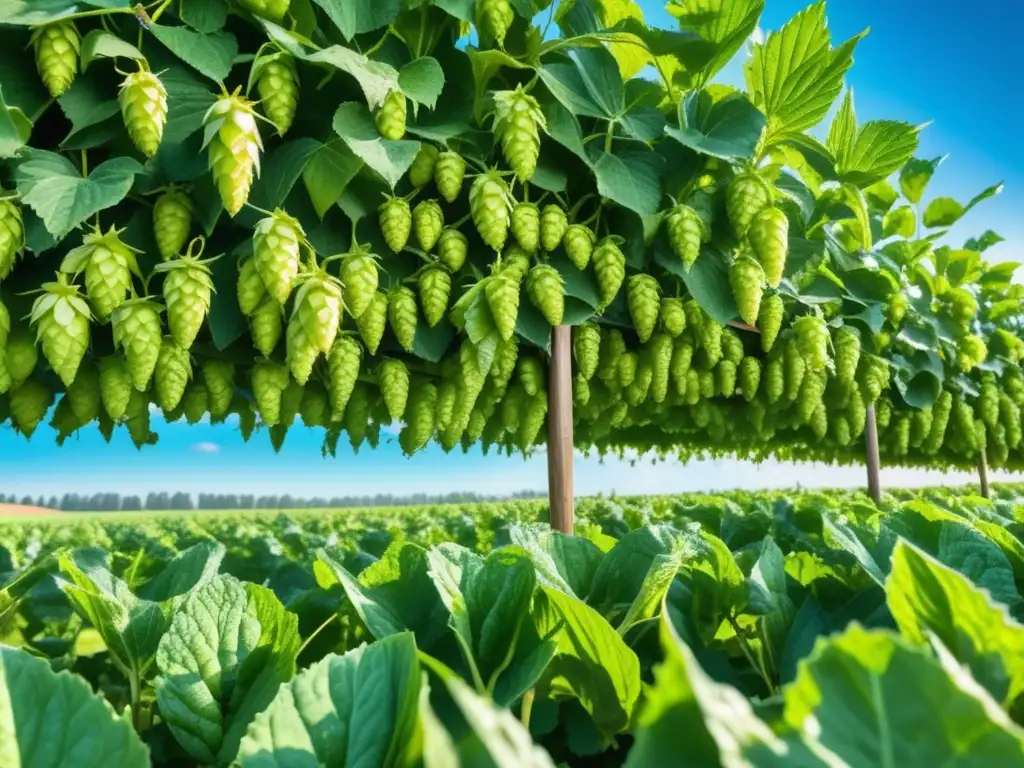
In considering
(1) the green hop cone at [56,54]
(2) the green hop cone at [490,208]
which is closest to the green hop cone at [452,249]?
(2) the green hop cone at [490,208]

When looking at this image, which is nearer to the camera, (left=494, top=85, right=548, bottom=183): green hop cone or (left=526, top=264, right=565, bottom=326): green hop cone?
(left=494, top=85, right=548, bottom=183): green hop cone

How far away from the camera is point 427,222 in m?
2.53

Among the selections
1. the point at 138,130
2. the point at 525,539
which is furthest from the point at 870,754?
the point at 138,130

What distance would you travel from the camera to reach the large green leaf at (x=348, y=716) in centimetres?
45

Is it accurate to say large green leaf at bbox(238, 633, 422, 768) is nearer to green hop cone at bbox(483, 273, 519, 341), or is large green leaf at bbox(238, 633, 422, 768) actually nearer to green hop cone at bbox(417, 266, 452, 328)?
green hop cone at bbox(483, 273, 519, 341)

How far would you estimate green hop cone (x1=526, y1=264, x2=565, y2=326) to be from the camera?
8.39 ft

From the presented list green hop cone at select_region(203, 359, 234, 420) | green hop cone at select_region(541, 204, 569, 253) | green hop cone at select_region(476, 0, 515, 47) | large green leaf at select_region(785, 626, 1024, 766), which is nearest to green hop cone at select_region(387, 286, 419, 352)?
green hop cone at select_region(541, 204, 569, 253)

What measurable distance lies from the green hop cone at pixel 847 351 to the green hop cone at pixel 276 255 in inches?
119

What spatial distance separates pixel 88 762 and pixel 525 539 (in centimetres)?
56

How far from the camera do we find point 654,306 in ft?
9.82

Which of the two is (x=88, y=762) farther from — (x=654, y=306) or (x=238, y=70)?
(x=654, y=306)

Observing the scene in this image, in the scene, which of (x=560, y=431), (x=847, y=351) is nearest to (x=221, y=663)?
(x=560, y=431)

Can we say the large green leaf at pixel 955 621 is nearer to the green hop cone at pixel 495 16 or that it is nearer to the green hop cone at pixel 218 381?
the green hop cone at pixel 495 16

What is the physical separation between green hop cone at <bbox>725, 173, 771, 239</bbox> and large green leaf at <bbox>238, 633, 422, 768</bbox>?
8.30 feet
